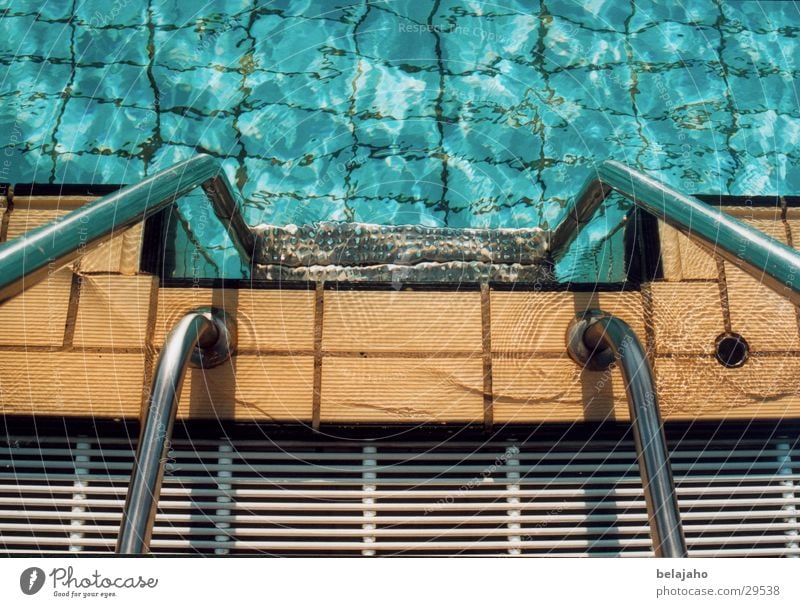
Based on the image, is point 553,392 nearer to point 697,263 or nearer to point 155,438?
point 697,263

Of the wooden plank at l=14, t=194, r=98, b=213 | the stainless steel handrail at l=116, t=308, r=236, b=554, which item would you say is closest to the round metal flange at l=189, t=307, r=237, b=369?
the stainless steel handrail at l=116, t=308, r=236, b=554

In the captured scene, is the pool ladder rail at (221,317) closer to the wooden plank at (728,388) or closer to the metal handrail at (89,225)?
the metal handrail at (89,225)

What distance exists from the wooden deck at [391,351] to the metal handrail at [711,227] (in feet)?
1.77

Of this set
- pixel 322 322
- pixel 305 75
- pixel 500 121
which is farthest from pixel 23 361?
pixel 500 121

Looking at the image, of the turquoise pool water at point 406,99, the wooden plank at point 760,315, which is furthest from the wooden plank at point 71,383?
the wooden plank at point 760,315

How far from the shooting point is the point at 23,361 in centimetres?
271

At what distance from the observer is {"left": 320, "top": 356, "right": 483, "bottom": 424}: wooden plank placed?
106 inches

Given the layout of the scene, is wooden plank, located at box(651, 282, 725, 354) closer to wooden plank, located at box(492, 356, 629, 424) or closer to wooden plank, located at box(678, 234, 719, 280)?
wooden plank, located at box(678, 234, 719, 280)

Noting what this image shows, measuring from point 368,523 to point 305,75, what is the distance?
10.5ft

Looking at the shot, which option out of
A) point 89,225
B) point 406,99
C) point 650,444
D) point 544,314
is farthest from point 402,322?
point 406,99

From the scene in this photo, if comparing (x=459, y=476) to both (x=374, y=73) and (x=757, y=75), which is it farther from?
(x=757, y=75)

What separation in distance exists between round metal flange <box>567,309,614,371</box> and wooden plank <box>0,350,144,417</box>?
1.65 metres

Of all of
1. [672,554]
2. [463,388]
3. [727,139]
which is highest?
[727,139]

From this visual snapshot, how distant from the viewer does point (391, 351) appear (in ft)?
9.25
